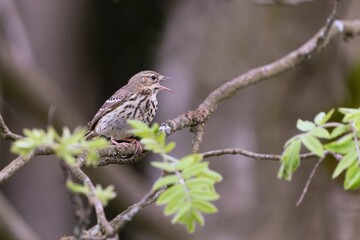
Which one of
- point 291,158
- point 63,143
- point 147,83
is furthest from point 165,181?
point 147,83

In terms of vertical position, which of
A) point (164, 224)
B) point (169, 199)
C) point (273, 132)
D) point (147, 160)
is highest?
point (147, 160)

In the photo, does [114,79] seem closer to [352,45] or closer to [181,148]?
[181,148]

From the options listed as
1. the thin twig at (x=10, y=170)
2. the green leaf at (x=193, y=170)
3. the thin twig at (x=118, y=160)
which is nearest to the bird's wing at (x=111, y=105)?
the thin twig at (x=118, y=160)

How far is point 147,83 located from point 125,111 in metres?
0.44

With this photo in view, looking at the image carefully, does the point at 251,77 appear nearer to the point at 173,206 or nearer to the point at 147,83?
the point at 147,83

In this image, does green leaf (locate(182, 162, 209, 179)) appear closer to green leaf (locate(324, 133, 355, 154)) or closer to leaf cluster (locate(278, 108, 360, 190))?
leaf cluster (locate(278, 108, 360, 190))

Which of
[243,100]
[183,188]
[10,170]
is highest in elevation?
[243,100]

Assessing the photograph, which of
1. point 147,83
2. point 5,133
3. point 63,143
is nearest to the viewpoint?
point 63,143

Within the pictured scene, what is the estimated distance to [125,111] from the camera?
6164 millimetres

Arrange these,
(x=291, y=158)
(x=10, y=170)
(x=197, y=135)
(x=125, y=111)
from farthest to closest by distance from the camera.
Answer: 1. (x=125, y=111)
2. (x=197, y=135)
3. (x=10, y=170)
4. (x=291, y=158)

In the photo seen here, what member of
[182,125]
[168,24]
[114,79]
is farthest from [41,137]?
[114,79]

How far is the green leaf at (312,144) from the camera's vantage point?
10.6ft

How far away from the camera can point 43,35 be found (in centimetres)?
1262

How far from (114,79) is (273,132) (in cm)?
479
